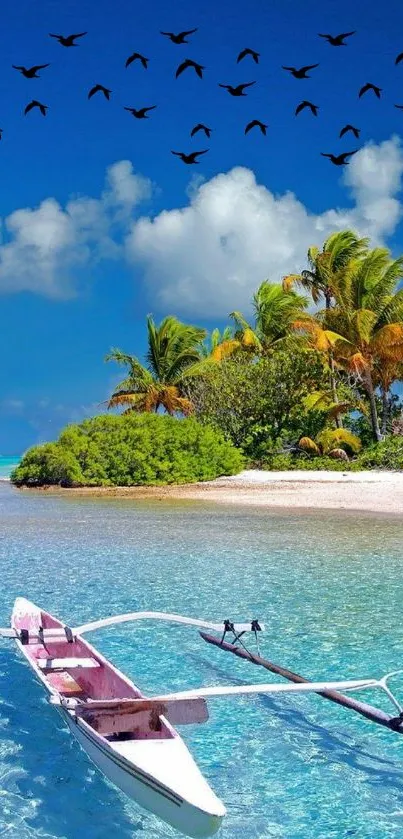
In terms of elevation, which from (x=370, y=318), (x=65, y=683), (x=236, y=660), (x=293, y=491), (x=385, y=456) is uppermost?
(x=370, y=318)

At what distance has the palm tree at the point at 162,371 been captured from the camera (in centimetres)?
3619

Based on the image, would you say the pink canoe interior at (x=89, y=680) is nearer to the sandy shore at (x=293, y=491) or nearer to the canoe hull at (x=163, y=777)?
the canoe hull at (x=163, y=777)

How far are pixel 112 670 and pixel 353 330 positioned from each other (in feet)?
79.8

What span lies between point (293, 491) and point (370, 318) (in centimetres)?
744

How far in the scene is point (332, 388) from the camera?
32219mm

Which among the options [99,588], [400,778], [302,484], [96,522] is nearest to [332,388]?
[302,484]

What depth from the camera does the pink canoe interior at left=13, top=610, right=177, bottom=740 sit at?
4.70 metres

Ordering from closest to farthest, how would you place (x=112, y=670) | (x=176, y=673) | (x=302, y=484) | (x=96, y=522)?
(x=112, y=670)
(x=176, y=673)
(x=96, y=522)
(x=302, y=484)

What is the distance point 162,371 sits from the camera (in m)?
37.6

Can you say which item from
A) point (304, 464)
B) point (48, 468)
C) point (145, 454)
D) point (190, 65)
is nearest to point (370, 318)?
point (304, 464)

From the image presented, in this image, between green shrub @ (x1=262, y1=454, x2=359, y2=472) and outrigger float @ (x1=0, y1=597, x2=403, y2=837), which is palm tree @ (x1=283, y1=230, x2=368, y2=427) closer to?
green shrub @ (x1=262, y1=454, x2=359, y2=472)

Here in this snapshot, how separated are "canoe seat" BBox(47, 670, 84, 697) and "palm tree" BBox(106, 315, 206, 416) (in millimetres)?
28656

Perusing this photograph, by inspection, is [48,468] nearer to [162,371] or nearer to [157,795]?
[162,371]

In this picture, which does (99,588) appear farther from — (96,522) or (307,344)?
(307,344)
